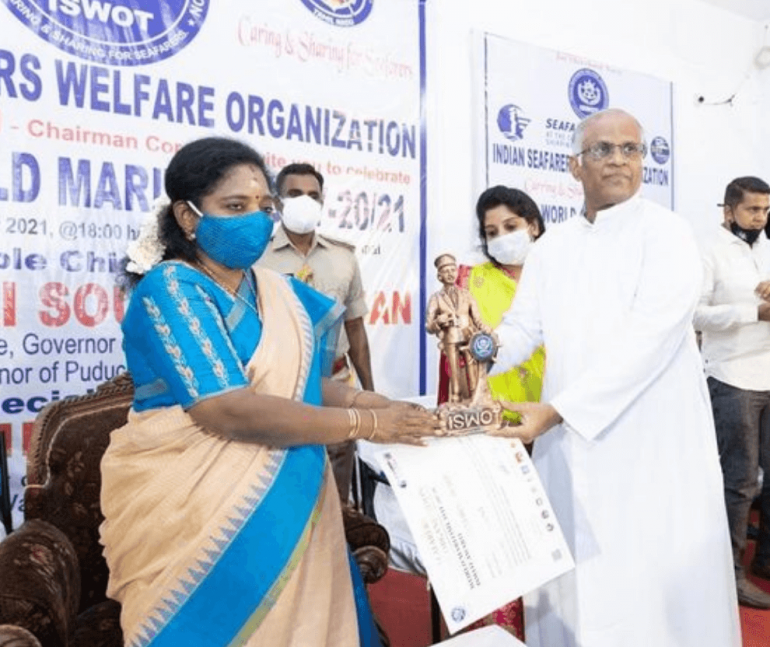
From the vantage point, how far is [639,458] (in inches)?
69.1

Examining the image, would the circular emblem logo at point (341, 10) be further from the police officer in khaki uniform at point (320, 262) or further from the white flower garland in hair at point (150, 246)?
the white flower garland in hair at point (150, 246)

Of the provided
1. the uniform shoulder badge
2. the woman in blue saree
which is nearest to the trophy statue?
the woman in blue saree

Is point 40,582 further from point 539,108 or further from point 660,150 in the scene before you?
point 660,150

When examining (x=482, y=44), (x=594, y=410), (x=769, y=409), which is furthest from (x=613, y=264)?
(x=482, y=44)

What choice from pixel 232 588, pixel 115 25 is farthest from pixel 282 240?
pixel 232 588

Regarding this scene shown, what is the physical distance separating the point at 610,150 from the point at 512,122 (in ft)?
7.69

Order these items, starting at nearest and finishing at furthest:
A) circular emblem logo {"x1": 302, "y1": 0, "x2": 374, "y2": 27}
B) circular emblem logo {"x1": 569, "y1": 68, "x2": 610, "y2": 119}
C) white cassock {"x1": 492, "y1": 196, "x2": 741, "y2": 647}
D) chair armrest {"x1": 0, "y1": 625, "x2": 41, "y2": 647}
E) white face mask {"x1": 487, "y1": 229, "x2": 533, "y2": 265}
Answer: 1. chair armrest {"x1": 0, "y1": 625, "x2": 41, "y2": 647}
2. white cassock {"x1": 492, "y1": 196, "x2": 741, "y2": 647}
3. white face mask {"x1": 487, "y1": 229, "x2": 533, "y2": 265}
4. circular emblem logo {"x1": 302, "y1": 0, "x2": 374, "y2": 27}
5. circular emblem logo {"x1": 569, "y1": 68, "x2": 610, "y2": 119}

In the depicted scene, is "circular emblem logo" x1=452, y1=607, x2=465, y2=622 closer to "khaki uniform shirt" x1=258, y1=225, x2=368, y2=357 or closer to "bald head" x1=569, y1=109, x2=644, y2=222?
"bald head" x1=569, y1=109, x2=644, y2=222

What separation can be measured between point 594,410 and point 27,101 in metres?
2.19

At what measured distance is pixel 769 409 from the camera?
311 centimetres

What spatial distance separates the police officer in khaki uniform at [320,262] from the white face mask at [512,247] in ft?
2.01

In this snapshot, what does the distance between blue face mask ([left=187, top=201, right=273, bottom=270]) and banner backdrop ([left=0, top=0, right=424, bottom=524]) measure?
158 centimetres

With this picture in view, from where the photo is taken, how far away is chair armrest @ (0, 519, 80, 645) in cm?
138

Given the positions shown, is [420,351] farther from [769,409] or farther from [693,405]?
[693,405]
